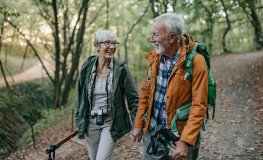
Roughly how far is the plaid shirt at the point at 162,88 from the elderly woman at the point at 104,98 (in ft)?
3.25

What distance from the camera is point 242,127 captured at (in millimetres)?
8422

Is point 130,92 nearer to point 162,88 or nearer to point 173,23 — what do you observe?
point 162,88

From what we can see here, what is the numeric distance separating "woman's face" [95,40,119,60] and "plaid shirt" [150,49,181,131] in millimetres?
1088

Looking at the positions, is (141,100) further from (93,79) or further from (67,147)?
(67,147)

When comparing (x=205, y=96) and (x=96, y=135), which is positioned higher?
(x=205, y=96)

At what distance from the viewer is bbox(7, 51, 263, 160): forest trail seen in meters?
7.03

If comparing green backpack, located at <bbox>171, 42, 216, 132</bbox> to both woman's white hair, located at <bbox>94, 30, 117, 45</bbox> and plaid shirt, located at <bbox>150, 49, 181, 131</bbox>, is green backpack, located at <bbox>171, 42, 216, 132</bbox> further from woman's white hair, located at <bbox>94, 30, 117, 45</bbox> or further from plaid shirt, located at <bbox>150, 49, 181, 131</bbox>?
woman's white hair, located at <bbox>94, 30, 117, 45</bbox>

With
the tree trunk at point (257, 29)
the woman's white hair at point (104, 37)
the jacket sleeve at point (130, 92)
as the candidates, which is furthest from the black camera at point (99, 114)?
the tree trunk at point (257, 29)

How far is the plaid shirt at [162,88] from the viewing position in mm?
3282

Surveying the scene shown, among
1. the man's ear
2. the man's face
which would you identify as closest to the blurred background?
the man's face

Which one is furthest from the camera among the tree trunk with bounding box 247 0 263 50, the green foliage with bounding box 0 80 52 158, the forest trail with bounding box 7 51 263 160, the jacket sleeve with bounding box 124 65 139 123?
the tree trunk with bounding box 247 0 263 50

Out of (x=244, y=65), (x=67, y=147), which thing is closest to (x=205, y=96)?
(x=67, y=147)

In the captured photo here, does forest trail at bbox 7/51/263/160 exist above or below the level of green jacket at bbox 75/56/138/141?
Answer: below

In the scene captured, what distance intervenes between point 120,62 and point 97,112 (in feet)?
2.20
